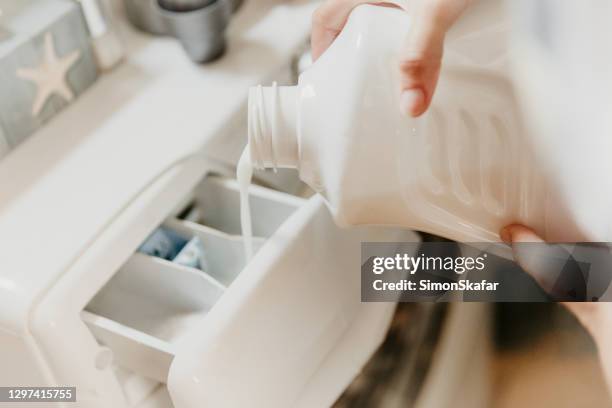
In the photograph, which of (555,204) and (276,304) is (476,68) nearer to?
(555,204)

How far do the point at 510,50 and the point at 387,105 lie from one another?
0.30ft

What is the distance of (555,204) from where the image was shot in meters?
0.52

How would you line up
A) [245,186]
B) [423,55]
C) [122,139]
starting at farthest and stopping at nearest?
[122,139] → [245,186] → [423,55]

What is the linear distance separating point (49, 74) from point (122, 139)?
0.36 ft

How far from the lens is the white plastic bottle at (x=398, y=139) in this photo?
0.51 metres

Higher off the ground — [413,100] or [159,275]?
[413,100]

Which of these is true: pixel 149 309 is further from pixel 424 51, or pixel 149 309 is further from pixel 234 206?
pixel 424 51

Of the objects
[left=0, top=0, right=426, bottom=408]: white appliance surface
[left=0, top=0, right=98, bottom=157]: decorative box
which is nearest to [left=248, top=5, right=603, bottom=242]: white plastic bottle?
[left=0, top=0, right=426, bottom=408]: white appliance surface

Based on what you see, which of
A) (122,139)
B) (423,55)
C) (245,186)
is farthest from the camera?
(122,139)

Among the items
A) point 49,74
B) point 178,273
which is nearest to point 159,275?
point 178,273

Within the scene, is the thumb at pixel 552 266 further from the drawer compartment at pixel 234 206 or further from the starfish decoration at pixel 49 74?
the starfish decoration at pixel 49 74

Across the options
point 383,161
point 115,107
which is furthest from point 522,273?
point 115,107

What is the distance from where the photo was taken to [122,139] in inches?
29.5

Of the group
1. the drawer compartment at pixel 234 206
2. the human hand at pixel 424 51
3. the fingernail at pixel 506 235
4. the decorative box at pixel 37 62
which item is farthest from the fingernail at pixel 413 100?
the decorative box at pixel 37 62
